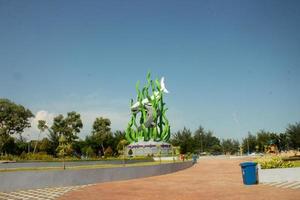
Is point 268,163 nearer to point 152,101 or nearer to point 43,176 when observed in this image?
point 43,176

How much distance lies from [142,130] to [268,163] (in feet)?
131

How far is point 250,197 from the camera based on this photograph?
12.0 meters

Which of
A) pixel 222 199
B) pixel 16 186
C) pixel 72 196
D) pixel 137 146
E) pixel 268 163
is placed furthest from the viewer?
pixel 137 146

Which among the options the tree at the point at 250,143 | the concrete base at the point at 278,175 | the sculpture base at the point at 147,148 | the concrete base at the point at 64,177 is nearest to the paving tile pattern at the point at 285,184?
the concrete base at the point at 278,175

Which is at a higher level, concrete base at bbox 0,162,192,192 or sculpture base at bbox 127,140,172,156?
sculpture base at bbox 127,140,172,156

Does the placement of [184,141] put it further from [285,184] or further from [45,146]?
[285,184]

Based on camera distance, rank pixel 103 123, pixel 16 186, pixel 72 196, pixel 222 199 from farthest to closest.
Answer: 1. pixel 103 123
2. pixel 16 186
3. pixel 72 196
4. pixel 222 199

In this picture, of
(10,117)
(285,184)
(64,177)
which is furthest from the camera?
(10,117)

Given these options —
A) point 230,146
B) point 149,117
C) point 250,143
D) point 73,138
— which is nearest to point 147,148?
point 149,117

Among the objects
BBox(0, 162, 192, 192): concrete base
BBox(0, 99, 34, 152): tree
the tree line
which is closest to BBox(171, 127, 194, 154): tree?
the tree line

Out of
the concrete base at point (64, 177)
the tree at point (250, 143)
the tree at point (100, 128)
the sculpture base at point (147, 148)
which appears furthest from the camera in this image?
the tree at point (250, 143)

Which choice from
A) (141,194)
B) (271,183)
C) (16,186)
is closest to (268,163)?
(271,183)

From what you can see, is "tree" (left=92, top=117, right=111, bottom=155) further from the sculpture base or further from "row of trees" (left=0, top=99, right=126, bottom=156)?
the sculpture base

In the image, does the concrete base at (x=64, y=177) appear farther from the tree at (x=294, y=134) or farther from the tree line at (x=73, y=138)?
the tree at (x=294, y=134)
